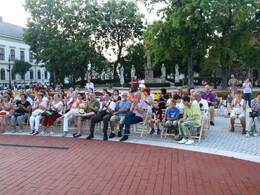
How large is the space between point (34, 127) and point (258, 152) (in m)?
7.39

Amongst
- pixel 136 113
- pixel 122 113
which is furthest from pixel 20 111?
pixel 136 113

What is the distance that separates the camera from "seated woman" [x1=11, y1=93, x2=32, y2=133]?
1027 centimetres

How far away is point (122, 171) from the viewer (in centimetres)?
571

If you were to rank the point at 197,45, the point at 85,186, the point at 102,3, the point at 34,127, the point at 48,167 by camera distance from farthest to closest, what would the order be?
the point at 102,3 < the point at 197,45 < the point at 34,127 < the point at 48,167 < the point at 85,186

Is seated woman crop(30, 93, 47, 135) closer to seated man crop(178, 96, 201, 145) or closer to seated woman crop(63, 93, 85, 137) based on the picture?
seated woman crop(63, 93, 85, 137)

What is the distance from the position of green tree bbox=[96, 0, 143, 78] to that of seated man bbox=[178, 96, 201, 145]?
32.6 m

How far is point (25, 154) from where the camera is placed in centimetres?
712

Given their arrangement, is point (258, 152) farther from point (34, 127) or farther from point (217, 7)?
point (217, 7)

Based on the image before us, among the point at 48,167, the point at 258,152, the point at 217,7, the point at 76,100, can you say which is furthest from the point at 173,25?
the point at 48,167

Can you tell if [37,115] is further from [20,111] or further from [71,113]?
[71,113]

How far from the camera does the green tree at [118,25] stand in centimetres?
4025

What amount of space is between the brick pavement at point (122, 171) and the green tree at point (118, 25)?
1334 inches

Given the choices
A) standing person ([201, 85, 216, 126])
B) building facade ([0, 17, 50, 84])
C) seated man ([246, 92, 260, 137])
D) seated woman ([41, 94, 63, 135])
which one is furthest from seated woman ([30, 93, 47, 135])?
building facade ([0, 17, 50, 84])

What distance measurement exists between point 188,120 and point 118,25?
36176 millimetres
